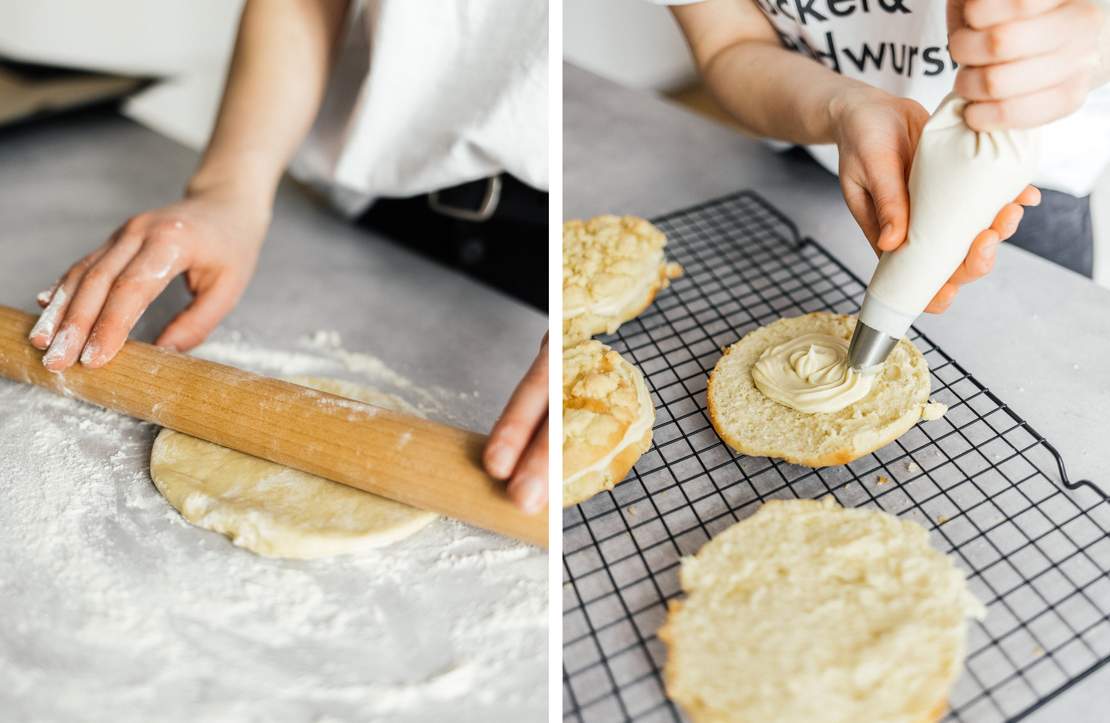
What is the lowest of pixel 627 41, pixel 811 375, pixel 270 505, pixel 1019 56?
pixel 627 41

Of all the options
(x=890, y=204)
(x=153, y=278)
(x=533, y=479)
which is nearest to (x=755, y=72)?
(x=890, y=204)

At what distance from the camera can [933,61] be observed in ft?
3.62

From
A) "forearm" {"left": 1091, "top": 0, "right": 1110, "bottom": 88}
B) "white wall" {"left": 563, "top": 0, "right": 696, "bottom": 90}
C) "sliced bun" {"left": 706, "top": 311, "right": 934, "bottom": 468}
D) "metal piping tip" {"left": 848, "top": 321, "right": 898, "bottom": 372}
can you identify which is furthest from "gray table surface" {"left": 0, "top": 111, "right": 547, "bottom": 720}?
"white wall" {"left": 563, "top": 0, "right": 696, "bottom": 90}

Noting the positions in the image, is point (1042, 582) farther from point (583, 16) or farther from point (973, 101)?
point (583, 16)

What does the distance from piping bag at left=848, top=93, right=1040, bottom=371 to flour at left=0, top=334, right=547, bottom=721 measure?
43 cm

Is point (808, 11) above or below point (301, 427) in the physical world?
above

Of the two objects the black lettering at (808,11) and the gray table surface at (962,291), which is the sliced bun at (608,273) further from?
the black lettering at (808,11)

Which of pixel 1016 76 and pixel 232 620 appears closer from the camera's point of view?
pixel 1016 76

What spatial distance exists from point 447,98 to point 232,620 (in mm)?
769

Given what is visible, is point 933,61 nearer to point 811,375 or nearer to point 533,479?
point 811,375

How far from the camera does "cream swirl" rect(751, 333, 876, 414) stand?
88 centimetres

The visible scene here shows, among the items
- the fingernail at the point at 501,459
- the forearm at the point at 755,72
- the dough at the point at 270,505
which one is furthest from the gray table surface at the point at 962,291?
the dough at the point at 270,505

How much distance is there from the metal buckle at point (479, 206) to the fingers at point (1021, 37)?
0.76 meters

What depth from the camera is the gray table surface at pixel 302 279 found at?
1178mm
